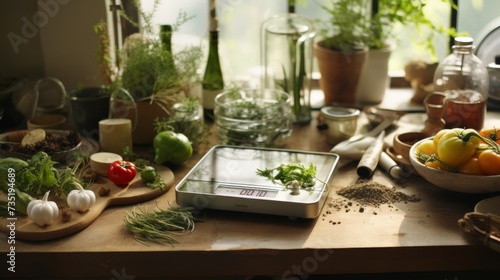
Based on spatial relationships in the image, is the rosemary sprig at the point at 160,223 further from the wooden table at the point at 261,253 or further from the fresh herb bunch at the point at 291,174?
the fresh herb bunch at the point at 291,174

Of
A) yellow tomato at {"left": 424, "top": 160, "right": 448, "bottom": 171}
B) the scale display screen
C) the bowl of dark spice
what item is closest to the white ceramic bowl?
yellow tomato at {"left": 424, "top": 160, "right": 448, "bottom": 171}

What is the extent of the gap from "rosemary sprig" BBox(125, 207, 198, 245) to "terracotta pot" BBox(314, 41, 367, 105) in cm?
74

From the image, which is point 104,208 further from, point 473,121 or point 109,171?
point 473,121

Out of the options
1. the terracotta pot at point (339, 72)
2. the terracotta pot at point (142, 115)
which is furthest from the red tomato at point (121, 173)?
the terracotta pot at point (339, 72)

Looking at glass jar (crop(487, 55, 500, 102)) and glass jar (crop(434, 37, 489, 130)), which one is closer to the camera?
glass jar (crop(434, 37, 489, 130))

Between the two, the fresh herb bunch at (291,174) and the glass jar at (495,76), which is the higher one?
the glass jar at (495,76)

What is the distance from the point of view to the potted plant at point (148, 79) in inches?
68.2

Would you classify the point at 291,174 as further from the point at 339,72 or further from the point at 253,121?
the point at 339,72

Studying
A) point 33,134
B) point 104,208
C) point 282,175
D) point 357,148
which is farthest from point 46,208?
point 357,148

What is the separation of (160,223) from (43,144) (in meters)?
0.40

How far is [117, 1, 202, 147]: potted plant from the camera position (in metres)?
1.73

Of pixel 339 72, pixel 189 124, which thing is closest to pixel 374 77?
pixel 339 72

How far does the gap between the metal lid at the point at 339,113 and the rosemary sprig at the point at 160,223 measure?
53cm

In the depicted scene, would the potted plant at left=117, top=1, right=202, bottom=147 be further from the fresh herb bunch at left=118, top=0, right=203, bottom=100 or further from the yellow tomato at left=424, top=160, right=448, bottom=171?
the yellow tomato at left=424, top=160, right=448, bottom=171
